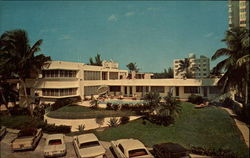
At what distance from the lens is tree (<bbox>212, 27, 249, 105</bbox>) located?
13.8 m

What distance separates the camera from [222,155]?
9.43 meters

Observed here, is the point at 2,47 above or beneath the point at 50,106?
above

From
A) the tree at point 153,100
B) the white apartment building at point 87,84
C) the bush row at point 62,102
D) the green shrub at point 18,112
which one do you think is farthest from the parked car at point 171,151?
the green shrub at point 18,112

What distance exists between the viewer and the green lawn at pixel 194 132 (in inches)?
438

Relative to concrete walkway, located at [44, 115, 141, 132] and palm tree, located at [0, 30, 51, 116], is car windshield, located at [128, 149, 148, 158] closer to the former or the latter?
concrete walkway, located at [44, 115, 141, 132]

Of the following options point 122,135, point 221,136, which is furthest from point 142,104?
point 221,136

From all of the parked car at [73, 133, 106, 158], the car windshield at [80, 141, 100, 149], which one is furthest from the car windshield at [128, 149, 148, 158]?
the car windshield at [80, 141, 100, 149]

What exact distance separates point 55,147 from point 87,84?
16.0 m

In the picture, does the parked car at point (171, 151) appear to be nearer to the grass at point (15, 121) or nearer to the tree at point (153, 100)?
the tree at point (153, 100)

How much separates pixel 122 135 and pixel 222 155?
315 inches

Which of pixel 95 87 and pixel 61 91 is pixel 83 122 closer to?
pixel 61 91

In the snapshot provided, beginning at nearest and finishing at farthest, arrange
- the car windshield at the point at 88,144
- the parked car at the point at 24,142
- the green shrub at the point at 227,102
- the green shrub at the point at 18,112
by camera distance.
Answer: the car windshield at the point at 88,144
the parked car at the point at 24,142
the green shrub at the point at 227,102
the green shrub at the point at 18,112

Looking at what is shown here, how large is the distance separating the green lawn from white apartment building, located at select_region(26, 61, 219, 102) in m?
6.79

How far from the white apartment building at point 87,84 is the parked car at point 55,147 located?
11.1 metres
